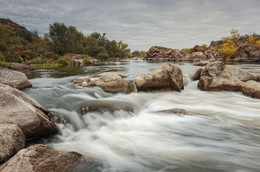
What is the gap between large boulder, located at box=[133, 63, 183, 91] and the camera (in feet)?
25.2

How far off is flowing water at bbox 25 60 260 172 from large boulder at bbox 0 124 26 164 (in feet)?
2.76

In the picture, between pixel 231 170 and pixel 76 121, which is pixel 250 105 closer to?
pixel 231 170

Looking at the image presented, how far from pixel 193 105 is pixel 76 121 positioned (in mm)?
4775

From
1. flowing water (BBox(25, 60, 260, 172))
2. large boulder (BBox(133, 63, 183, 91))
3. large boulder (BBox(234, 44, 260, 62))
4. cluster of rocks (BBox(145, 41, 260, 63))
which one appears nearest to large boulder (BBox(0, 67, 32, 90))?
flowing water (BBox(25, 60, 260, 172))

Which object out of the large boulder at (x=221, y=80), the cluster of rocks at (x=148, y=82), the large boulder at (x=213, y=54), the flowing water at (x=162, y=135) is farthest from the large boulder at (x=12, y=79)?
the large boulder at (x=213, y=54)

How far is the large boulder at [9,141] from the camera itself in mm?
2357

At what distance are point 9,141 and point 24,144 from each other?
0.42 m

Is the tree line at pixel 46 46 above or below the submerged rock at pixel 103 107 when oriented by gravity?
above

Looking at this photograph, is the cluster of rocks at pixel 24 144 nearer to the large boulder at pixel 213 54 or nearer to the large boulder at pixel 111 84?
the large boulder at pixel 111 84

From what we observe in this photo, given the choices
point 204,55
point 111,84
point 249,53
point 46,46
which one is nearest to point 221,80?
point 111,84

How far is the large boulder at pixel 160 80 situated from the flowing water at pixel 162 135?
1.20 meters

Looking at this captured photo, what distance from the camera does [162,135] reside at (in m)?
4.21

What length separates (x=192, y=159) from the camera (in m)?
3.05

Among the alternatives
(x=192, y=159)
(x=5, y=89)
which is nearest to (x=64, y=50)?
(x=5, y=89)
